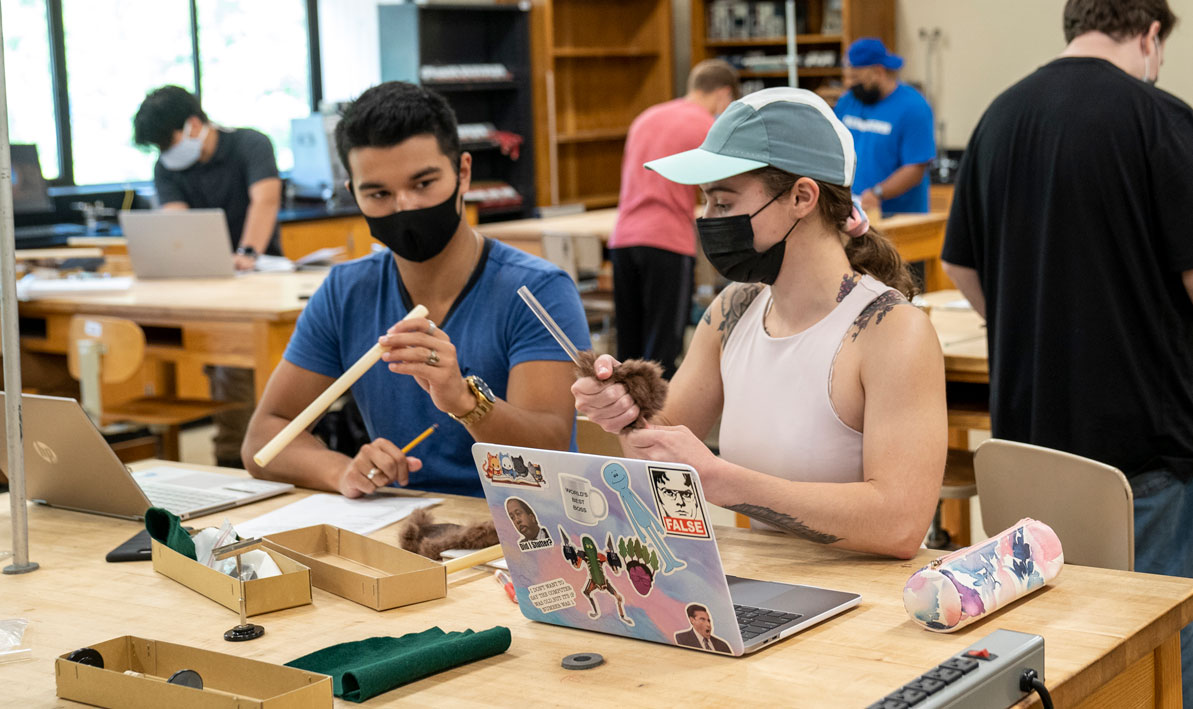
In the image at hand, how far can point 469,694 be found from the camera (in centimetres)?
126

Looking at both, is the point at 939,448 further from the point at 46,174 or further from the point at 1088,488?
the point at 46,174

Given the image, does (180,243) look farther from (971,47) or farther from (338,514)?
(971,47)

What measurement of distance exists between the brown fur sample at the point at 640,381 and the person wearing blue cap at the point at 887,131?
14.5 ft

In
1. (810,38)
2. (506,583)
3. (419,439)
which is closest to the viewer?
(506,583)

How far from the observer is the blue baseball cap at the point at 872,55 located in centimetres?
575

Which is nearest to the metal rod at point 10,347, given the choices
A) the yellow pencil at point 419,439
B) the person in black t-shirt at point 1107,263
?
the yellow pencil at point 419,439

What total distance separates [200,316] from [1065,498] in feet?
9.88

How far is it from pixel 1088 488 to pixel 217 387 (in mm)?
3750

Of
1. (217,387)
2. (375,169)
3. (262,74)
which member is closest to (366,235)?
(262,74)

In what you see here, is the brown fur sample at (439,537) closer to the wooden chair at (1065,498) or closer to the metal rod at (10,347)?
the metal rod at (10,347)

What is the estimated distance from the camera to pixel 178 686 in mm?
1178

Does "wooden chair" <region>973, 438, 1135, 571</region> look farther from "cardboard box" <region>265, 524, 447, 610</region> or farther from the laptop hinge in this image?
the laptop hinge

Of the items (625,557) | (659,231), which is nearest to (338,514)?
(625,557)

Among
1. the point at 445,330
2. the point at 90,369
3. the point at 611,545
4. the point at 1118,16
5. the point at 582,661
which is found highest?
the point at 1118,16
